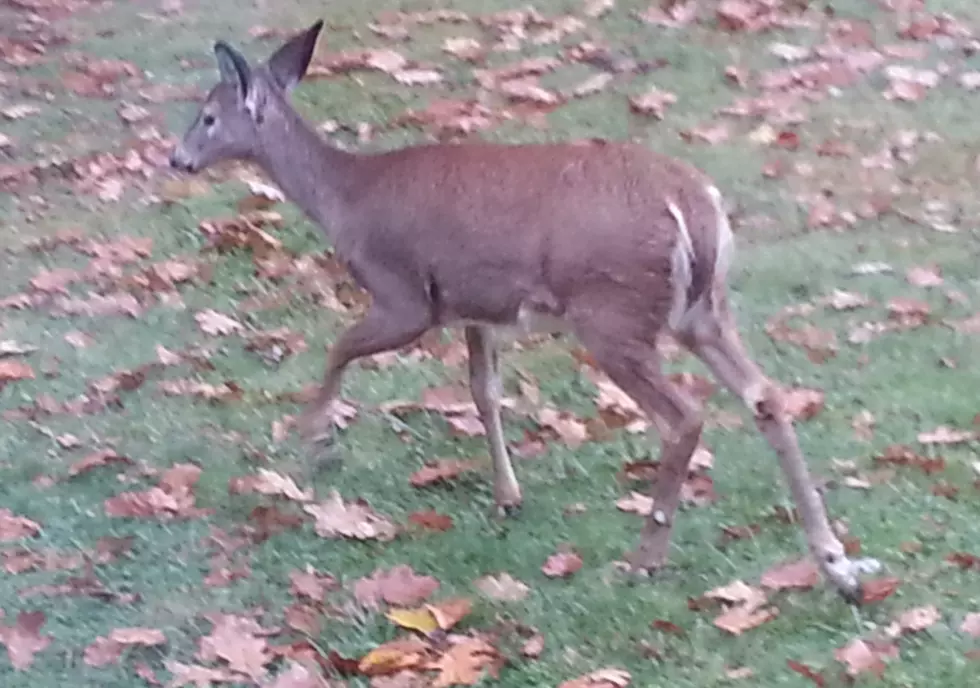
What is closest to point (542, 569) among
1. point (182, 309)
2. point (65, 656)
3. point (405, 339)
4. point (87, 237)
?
point (405, 339)

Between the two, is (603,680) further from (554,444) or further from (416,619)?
(554,444)

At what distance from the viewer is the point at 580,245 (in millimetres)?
4535

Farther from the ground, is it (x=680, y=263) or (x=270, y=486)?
(x=680, y=263)

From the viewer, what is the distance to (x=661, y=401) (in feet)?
14.9

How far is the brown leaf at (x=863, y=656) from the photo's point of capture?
4090 mm

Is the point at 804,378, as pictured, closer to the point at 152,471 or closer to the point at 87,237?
the point at 152,471

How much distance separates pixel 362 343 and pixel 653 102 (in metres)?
4.45

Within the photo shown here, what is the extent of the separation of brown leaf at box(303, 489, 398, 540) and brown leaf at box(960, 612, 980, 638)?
1.83 m

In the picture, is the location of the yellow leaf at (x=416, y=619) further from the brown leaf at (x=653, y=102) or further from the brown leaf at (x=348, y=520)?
the brown leaf at (x=653, y=102)

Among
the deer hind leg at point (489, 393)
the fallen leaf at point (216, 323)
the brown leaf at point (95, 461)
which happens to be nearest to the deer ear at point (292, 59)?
the deer hind leg at point (489, 393)

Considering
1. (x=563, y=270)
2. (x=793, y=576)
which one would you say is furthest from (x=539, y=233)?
(x=793, y=576)

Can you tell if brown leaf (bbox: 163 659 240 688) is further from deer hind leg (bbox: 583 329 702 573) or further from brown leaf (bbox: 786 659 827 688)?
brown leaf (bbox: 786 659 827 688)

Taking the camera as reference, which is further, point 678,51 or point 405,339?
point 678,51

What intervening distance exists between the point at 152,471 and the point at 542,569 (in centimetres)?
159
